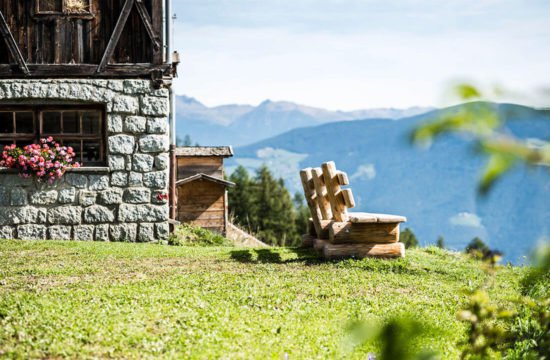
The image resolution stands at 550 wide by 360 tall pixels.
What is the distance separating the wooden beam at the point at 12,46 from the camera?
12805 millimetres

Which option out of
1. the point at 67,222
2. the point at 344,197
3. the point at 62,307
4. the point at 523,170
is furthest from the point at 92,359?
the point at 67,222

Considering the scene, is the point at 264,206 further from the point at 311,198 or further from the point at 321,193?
the point at 321,193

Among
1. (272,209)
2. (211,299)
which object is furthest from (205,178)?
(272,209)

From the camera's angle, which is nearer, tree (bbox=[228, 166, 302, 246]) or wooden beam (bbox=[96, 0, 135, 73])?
wooden beam (bbox=[96, 0, 135, 73])

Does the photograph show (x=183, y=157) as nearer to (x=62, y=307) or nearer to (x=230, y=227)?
(x=230, y=227)

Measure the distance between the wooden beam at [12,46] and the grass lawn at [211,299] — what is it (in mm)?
3865

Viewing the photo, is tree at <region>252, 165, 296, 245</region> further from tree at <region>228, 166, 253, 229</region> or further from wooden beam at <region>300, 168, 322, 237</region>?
wooden beam at <region>300, 168, 322, 237</region>

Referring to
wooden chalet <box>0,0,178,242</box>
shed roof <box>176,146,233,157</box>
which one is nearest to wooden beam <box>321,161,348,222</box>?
wooden chalet <box>0,0,178,242</box>

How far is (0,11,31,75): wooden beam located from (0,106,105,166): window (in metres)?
0.85

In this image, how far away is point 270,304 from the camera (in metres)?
6.51

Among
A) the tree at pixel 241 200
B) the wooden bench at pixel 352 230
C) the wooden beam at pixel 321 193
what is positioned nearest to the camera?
the wooden bench at pixel 352 230

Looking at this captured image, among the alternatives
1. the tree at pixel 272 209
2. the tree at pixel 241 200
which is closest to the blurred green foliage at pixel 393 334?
the tree at pixel 272 209

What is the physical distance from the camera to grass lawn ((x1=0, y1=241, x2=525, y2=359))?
16.1 ft

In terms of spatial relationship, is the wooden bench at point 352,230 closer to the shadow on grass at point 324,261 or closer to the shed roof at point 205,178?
the shadow on grass at point 324,261
